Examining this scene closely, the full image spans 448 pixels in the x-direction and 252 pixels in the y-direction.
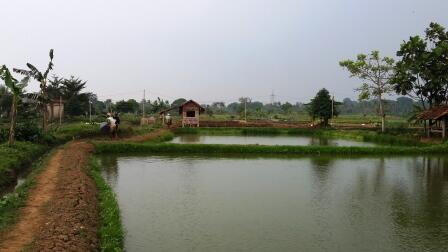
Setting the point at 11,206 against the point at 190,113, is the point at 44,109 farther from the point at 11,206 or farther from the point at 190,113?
the point at 190,113

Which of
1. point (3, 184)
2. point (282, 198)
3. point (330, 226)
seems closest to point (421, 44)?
point (282, 198)

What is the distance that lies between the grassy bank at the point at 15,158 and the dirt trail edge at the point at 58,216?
1.09 metres

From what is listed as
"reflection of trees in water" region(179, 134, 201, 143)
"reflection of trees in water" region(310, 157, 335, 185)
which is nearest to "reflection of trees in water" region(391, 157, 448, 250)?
"reflection of trees in water" region(310, 157, 335, 185)

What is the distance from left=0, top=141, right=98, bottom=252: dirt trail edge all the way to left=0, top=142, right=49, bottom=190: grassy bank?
109cm

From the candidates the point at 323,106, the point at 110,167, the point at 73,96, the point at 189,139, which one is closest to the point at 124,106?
the point at 73,96

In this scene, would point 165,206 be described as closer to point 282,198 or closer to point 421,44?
point 282,198

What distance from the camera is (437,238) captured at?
8.38 meters

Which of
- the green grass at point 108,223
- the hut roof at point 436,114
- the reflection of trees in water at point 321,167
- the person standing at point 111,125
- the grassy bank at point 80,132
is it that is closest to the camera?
the green grass at point 108,223

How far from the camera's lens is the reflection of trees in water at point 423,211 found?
8327mm

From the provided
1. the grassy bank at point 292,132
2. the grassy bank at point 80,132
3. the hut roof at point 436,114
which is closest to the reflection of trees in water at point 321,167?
the hut roof at point 436,114

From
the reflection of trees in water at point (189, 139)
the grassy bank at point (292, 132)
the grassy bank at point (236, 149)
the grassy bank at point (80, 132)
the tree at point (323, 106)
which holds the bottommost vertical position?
the grassy bank at point (236, 149)

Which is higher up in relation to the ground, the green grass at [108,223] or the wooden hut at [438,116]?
the wooden hut at [438,116]

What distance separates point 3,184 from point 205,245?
797 centimetres

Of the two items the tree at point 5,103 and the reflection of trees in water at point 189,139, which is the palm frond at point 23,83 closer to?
the reflection of trees in water at point 189,139
